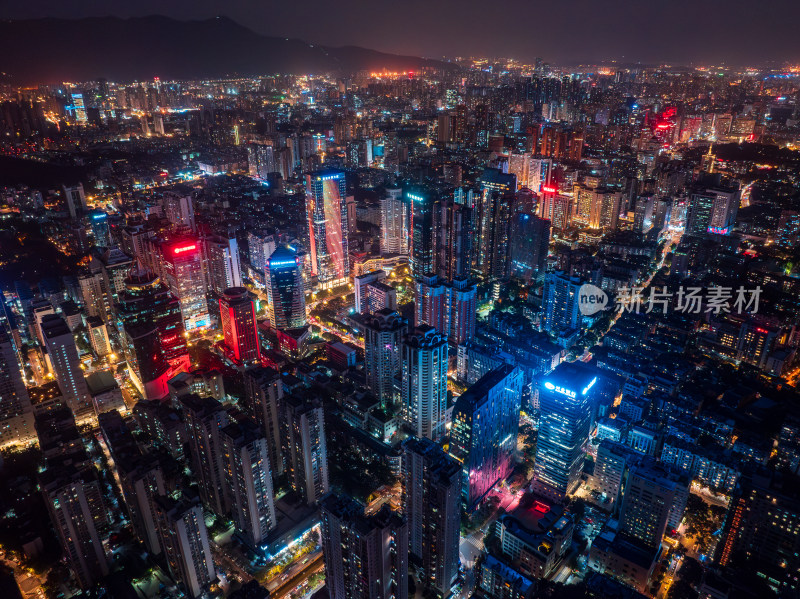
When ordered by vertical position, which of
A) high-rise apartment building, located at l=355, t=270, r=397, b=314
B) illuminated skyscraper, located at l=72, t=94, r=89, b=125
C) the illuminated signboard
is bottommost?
high-rise apartment building, located at l=355, t=270, r=397, b=314

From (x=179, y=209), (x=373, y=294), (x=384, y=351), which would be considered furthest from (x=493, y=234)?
(x=179, y=209)

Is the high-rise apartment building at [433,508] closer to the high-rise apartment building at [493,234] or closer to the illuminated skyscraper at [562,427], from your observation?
the illuminated skyscraper at [562,427]

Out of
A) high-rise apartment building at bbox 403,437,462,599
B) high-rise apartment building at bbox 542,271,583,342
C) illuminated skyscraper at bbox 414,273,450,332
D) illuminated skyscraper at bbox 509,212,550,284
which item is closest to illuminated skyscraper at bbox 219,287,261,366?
illuminated skyscraper at bbox 414,273,450,332

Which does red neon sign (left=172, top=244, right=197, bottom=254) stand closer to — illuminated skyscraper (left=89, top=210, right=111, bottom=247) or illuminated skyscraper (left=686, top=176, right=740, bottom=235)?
illuminated skyscraper (left=89, top=210, right=111, bottom=247)

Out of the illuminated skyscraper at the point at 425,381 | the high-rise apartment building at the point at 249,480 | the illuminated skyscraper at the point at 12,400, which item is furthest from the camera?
the illuminated skyscraper at the point at 12,400

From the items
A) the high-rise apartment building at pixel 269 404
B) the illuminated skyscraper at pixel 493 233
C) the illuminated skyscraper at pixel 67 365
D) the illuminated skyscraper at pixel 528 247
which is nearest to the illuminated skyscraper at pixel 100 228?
the illuminated skyscraper at pixel 67 365

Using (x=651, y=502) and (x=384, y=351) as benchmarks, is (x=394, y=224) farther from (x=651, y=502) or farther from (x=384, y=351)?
(x=651, y=502)

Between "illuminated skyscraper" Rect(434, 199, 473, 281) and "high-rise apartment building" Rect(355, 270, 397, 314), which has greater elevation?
"illuminated skyscraper" Rect(434, 199, 473, 281)
